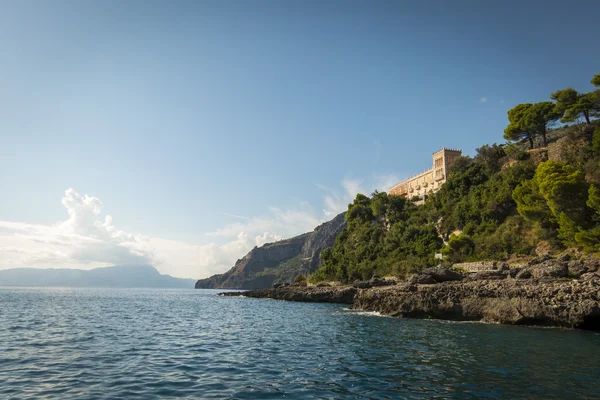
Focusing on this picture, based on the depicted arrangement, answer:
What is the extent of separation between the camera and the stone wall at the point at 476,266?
170 feet

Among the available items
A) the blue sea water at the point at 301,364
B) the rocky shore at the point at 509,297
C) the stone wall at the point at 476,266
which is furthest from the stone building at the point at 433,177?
the blue sea water at the point at 301,364

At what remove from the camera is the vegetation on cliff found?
4750cm

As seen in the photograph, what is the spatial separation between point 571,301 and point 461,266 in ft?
107

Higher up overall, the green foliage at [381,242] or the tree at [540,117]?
the tree at [540,117]

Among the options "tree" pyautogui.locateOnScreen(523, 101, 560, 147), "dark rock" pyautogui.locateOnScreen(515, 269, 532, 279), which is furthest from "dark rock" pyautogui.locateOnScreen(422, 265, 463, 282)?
"tree" pyautogui.locateOnScreen(523, 101, 560, 147)

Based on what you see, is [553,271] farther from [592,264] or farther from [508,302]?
[508,302]

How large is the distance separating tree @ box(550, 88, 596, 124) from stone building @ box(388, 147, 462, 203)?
29.9 meters

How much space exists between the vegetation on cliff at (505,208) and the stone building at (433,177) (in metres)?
9.53

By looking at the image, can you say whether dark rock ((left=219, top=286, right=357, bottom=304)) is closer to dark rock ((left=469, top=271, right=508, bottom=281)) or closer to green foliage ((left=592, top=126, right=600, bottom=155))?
dark rock ((left=469, top=271, right=508, bottom=281))

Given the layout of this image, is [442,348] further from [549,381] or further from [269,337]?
[269,337]

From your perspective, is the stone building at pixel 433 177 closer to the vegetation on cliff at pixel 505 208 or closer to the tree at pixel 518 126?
the vegetation on cliff at pixel 505 208

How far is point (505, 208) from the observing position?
64062 mm

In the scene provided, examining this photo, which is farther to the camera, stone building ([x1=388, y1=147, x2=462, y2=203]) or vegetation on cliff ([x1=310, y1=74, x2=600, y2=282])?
stone building ([x1=388, y1=147, x2=462, y2=203])

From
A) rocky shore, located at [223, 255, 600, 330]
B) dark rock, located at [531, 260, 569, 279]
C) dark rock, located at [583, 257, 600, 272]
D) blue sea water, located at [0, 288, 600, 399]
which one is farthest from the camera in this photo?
dark rock, located at [583, 257, 600, 272]
